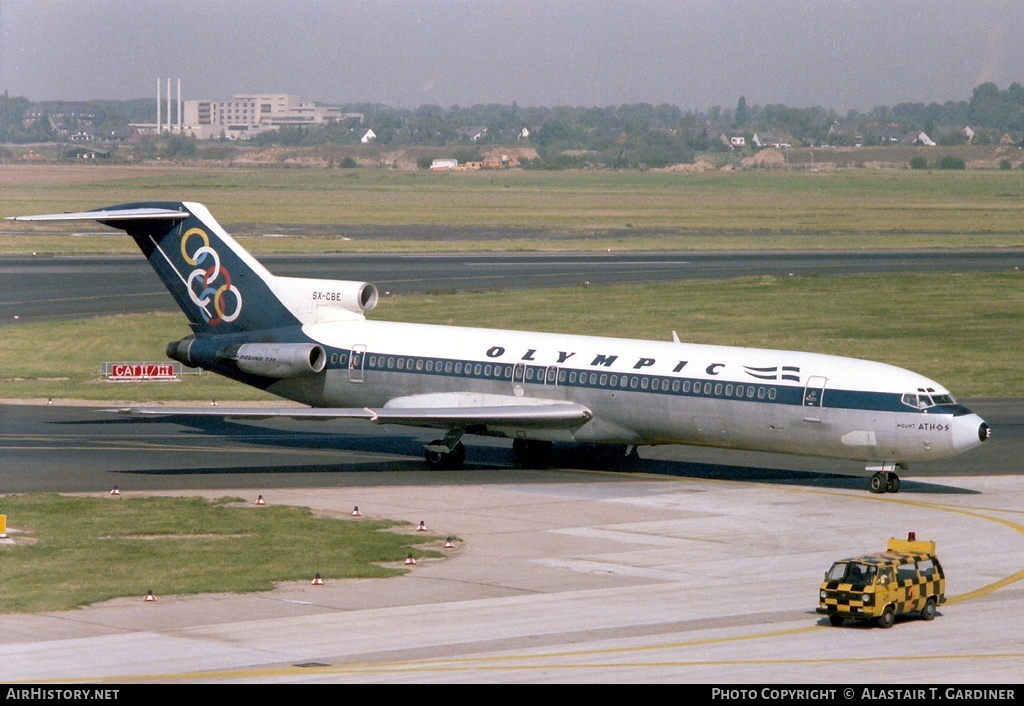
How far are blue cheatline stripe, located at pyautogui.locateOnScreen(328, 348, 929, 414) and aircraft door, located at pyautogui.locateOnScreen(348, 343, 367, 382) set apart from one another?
9cm

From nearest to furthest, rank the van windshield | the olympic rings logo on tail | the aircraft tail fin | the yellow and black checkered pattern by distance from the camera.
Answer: the yellow and black checkered pattern
the van windshield
the aircraft tail fin
the olympic rings logo on tail

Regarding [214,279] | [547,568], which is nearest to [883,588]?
[547,568]

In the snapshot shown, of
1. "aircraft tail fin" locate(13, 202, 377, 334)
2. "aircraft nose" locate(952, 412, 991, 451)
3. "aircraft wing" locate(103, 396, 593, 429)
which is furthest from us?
"aircraft tail fin" locate(13, 202, 377, 334)

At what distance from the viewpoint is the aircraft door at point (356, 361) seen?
41594mm

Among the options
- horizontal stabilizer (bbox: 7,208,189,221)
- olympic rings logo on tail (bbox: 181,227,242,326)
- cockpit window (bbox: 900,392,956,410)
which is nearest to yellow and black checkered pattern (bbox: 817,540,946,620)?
cockpit window (bbox: 900,392,956,410)

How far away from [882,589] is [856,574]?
57cm

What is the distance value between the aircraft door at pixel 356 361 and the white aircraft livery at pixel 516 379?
4 cm

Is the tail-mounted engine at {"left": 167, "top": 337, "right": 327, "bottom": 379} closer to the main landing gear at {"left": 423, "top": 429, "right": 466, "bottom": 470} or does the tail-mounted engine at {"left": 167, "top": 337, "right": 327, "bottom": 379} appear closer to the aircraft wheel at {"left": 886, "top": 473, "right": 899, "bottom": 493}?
the main landing gear at {"left": 423, "top": 429, "right": 466, "bottom": 470}

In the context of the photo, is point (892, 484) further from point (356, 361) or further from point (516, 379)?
point (356, 361)

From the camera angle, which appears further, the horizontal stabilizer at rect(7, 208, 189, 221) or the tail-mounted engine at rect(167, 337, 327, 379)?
the horizontal stabilizer at rect(7, 208, 189, 221)

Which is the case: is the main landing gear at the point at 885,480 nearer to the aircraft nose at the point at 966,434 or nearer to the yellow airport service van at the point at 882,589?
the aircraft nose at the point at 966,434

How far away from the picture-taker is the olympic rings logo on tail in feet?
143

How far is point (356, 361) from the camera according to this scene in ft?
137

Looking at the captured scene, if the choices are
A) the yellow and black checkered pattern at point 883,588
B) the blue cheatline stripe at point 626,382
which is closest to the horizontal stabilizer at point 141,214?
the blue cheatline stripe at point 626,382
